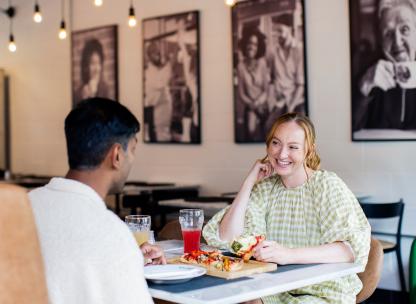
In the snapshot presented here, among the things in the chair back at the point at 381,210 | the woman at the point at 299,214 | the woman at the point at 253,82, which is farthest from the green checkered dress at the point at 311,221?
the woman at the point at 253,82

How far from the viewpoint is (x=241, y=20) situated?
636 centimetres

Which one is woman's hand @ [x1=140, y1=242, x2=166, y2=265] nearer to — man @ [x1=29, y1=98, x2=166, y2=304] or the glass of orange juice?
the glass of orange juice

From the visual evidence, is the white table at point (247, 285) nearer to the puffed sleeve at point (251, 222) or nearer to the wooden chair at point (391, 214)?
the puffed sleeve at point (251, 222)

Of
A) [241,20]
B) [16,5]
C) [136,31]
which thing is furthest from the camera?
[16,5]

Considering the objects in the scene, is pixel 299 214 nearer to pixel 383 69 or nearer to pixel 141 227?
pixel 141 227

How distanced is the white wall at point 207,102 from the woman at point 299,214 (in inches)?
102

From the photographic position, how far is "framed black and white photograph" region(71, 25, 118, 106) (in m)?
7.59

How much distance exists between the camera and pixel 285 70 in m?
6.00

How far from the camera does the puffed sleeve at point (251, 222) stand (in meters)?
2.95

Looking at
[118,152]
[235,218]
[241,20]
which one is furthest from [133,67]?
[118,152]

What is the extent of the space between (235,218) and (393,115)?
9.01 ft

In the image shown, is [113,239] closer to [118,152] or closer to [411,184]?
[118,152]

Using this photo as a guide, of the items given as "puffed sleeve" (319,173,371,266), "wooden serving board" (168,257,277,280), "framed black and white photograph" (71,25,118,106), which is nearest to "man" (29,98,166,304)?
"wooden serving board" (168,257,277,280)

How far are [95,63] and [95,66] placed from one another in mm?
32
